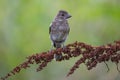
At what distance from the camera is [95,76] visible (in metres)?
8.80

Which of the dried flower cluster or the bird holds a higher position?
the bird

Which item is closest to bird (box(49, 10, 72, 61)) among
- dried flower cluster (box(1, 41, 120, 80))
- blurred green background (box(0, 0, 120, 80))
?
blurred green background (box(0, 0, 120, 80))

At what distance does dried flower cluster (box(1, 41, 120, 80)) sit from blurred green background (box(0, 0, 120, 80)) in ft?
4.90

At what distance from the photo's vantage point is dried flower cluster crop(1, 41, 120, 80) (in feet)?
13.9

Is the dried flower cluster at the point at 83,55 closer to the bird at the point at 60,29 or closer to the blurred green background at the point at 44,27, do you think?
the blurred green background at the point at 44,27

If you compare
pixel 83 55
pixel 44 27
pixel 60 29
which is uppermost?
pixel 44 27

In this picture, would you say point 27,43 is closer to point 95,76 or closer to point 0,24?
point 0,24

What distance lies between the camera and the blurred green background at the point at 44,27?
6984mm

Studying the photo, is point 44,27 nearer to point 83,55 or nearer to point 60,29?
point 60,29

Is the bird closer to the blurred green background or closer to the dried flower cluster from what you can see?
the blurred green background

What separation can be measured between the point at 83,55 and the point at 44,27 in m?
4.73

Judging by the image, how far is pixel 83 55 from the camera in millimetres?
4320

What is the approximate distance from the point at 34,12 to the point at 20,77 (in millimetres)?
2514

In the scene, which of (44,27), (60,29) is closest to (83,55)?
(60,29)
